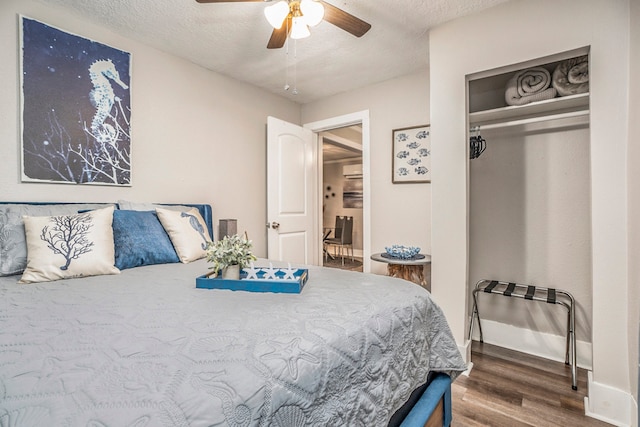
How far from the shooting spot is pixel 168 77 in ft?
8.98

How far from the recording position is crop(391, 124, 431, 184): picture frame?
3.06 m

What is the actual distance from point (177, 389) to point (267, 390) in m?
0.17

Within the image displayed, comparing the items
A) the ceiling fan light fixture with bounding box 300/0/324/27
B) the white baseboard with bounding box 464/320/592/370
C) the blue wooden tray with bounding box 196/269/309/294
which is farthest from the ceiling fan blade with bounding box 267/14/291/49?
the white baseboard with bounding box 464/320/592/370

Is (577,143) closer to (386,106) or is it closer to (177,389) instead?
(386,106)

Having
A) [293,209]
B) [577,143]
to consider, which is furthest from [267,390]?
[293,209]

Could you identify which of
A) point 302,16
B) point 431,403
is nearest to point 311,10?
point 302,16

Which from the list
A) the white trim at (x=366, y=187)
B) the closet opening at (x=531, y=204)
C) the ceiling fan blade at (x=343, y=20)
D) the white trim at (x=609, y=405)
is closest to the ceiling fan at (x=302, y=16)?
the ceiling fan blade at (x=343, y=20)

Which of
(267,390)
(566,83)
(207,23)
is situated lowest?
(267,390)

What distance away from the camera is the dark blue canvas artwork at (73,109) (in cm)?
199

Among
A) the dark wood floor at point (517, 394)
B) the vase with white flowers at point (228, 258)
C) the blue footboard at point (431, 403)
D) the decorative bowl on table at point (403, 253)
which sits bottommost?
the dark wood floor at point (517, 394)

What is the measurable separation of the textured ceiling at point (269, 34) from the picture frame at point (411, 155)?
24.0 inches

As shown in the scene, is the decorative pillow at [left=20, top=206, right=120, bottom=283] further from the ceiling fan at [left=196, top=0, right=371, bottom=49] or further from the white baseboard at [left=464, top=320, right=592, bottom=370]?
the white baseboard at [left=464, top=320, right=592, bottom=370]

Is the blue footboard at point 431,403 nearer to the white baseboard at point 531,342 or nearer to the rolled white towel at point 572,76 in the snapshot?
the white baseboard at point 531,342

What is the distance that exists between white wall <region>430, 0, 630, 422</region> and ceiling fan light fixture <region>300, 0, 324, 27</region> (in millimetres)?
1083
